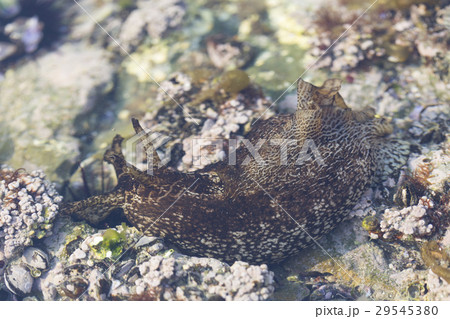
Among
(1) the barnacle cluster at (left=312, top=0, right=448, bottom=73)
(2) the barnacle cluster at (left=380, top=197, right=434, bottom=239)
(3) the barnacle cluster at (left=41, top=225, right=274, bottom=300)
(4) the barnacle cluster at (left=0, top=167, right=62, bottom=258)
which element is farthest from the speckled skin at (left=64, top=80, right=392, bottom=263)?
(1) the barnacle cluster at (left=312, top=0, right=448, bottom=73)

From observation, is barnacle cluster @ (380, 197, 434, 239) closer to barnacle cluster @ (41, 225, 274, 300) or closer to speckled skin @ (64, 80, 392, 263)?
speckled skin @ (64, 80, 392, 263)

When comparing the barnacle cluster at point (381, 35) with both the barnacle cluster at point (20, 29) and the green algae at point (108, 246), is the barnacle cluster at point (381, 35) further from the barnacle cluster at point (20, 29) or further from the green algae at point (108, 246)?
the barnacle cluster at point (20, 29)

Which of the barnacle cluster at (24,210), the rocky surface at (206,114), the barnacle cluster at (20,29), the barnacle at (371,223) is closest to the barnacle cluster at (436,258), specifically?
the rocky surface at (206,114)

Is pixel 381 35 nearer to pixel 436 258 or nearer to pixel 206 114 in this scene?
pixel 206 114

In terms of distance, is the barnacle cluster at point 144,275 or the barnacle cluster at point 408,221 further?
the barnacle cluster at point 408,221

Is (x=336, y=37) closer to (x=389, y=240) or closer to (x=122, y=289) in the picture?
(x=389, y=240)

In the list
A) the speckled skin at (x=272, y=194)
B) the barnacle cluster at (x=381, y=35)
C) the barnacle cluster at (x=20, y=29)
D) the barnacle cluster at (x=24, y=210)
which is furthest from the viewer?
the barnacle cluster at (x=20, y=29)
